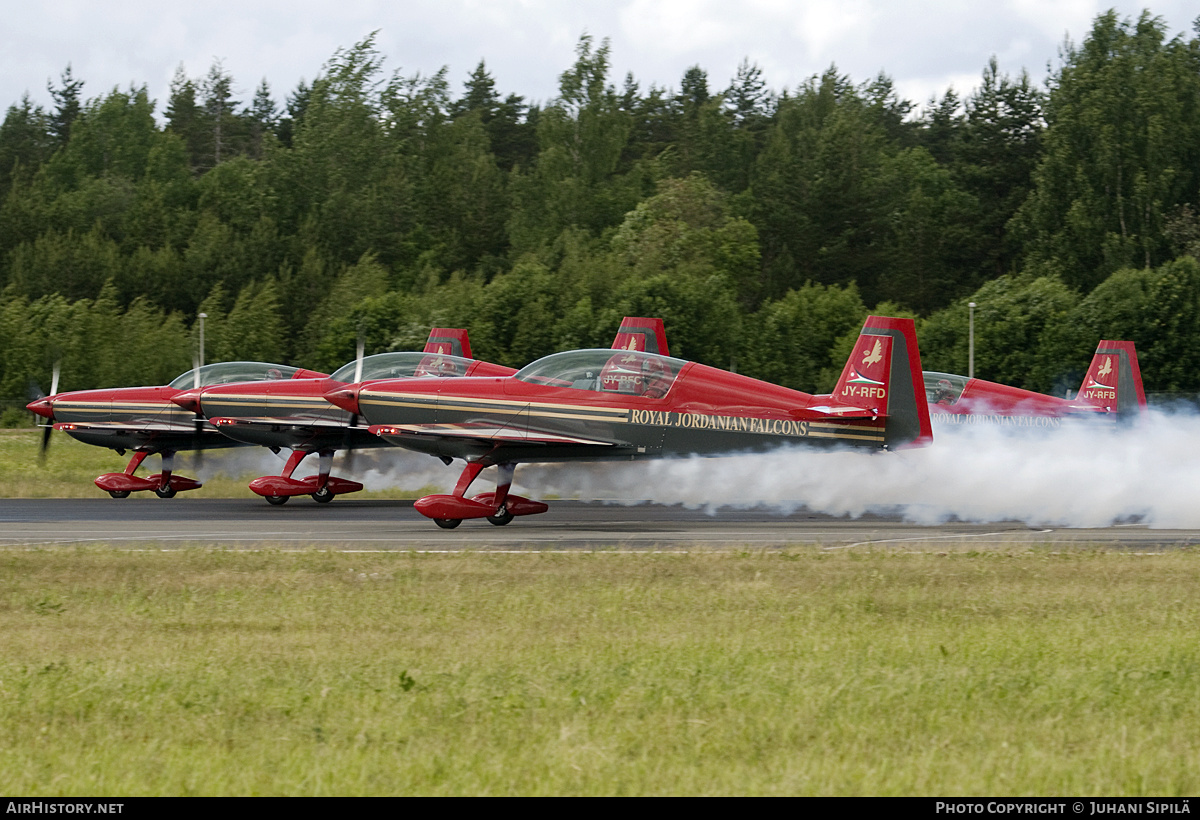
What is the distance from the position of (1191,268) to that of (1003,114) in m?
25.9

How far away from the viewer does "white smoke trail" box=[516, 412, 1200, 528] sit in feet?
55.7

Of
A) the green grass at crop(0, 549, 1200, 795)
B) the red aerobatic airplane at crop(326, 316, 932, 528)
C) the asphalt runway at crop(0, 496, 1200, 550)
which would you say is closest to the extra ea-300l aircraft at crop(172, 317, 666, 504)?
the asphalt runway at crop(0, 496, 1200, 550)

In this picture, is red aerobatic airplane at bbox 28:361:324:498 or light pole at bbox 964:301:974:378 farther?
light pole at bbox 964:301:974:378

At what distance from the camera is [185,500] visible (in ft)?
72.3

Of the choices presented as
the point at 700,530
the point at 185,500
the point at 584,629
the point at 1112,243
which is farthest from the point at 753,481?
the point at 1112,243

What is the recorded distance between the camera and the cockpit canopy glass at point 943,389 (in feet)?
79.2

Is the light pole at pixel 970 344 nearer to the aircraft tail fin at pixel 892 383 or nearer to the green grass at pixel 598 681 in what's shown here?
the aircraft tail fin at pixel 892 383

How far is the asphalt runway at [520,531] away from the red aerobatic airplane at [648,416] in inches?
39.6

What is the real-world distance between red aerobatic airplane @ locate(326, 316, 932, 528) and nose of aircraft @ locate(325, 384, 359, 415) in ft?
3.99

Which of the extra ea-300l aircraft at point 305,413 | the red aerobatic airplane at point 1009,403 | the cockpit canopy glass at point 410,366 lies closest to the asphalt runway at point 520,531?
the extra ea-300l aircraft at point 305,413

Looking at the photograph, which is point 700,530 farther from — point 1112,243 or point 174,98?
point 174,98

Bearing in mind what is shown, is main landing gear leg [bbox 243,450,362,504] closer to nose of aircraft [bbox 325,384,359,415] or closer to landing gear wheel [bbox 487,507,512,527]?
nose of aircraft [bbox 325,384,359,415]

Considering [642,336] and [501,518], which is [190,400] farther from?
[642,336]
